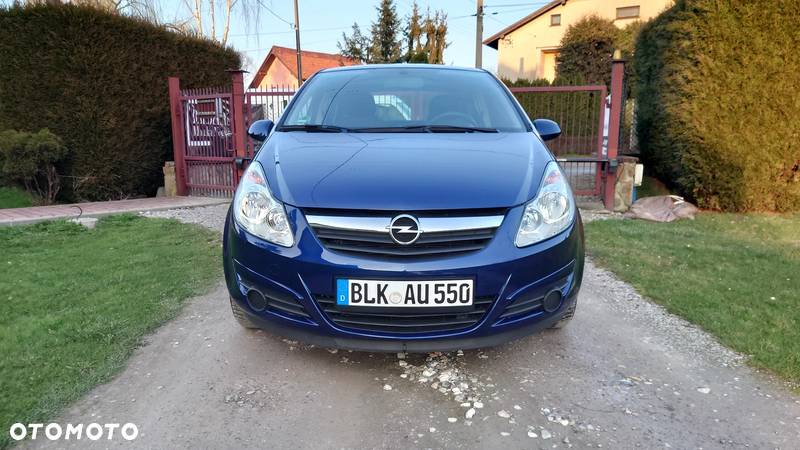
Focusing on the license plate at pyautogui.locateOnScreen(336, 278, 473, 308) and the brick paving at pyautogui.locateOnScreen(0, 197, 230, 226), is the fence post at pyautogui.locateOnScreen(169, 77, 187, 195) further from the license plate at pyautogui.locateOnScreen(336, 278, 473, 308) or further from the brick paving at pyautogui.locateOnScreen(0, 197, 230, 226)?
the license plate at pyautogui.locateOnScreen(336, 278, 473, 308)

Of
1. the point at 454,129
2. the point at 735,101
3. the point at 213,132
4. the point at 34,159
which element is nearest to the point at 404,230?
the point at 454,129

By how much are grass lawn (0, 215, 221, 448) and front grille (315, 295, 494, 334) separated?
1.21 m

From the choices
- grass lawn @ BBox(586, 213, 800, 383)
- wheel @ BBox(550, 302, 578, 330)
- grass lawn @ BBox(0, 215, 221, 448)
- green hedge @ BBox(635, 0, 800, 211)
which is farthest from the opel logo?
green hedge @ BBox(635, 0, 800, 211)

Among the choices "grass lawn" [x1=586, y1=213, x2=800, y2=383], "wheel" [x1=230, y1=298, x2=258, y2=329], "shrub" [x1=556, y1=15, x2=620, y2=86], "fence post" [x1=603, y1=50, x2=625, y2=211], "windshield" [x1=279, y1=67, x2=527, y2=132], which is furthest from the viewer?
"shrub" [x1=556, y1=15, x2=620, y2=86]

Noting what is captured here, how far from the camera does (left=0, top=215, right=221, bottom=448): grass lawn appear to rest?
2377 millimetres

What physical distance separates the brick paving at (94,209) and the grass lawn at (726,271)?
5.87 meters

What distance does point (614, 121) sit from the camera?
694 cm

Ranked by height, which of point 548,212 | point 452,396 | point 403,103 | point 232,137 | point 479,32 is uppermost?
point 479,32

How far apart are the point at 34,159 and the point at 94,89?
1476mm

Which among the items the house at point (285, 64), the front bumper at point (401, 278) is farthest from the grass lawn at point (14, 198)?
the house at point (285, 64)

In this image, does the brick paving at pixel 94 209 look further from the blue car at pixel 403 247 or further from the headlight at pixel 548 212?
the headlight at pixel 548 212

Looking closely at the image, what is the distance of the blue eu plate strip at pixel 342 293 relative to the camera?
2.08 meters

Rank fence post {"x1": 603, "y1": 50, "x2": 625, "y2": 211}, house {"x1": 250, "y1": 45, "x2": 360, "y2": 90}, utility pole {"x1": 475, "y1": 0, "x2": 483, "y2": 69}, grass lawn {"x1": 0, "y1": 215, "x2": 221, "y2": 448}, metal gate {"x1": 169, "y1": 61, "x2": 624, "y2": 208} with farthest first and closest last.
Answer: house {"x1": 250, "y1": 45, "x2": 360, "y2": 90} → utility pole {"x1": 475, "y1": 0, "x2": 483, "y2": 69} → metal gate {"x1": 169, "y1": 61, "x2": 624, "y2": 208} → fence post {"x1": 603, "y1": 50, "x2": 625, "y2": 211} → grass lawn {"x1": 0, "y1": 215, "x2": 221, "y2": 448}

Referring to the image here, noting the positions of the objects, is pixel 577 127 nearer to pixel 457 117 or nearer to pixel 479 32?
pixel 479 32
